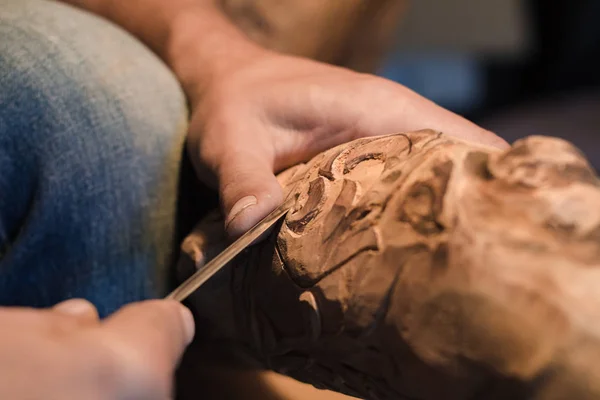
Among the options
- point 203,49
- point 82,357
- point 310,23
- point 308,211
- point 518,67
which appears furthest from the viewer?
point 518,67

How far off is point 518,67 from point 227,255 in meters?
2.23

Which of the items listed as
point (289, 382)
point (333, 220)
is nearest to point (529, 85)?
point (289, 382)

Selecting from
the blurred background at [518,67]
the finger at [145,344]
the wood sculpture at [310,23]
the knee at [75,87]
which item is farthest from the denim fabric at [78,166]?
the blurred background at [518,67]

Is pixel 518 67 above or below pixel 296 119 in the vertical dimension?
below

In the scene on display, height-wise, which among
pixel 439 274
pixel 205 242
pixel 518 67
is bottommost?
pixel 518 67

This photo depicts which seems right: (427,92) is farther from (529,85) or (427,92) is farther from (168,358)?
(168,358)

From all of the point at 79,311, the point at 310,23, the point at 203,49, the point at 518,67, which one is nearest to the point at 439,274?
the point at 79,311

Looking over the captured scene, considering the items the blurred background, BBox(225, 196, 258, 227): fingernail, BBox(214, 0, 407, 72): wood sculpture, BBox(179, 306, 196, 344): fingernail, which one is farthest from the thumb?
the blurred background

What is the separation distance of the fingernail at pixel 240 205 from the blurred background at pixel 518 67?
1621mm

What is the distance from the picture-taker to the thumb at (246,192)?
576 millimetres

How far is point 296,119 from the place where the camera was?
68 centimetres

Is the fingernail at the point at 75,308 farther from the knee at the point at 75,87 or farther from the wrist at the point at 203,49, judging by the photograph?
the wrist at the point at 203,49

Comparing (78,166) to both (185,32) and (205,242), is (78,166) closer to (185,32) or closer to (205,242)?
(205,242)

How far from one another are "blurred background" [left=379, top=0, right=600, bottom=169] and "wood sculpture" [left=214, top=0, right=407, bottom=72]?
40.3 inches
